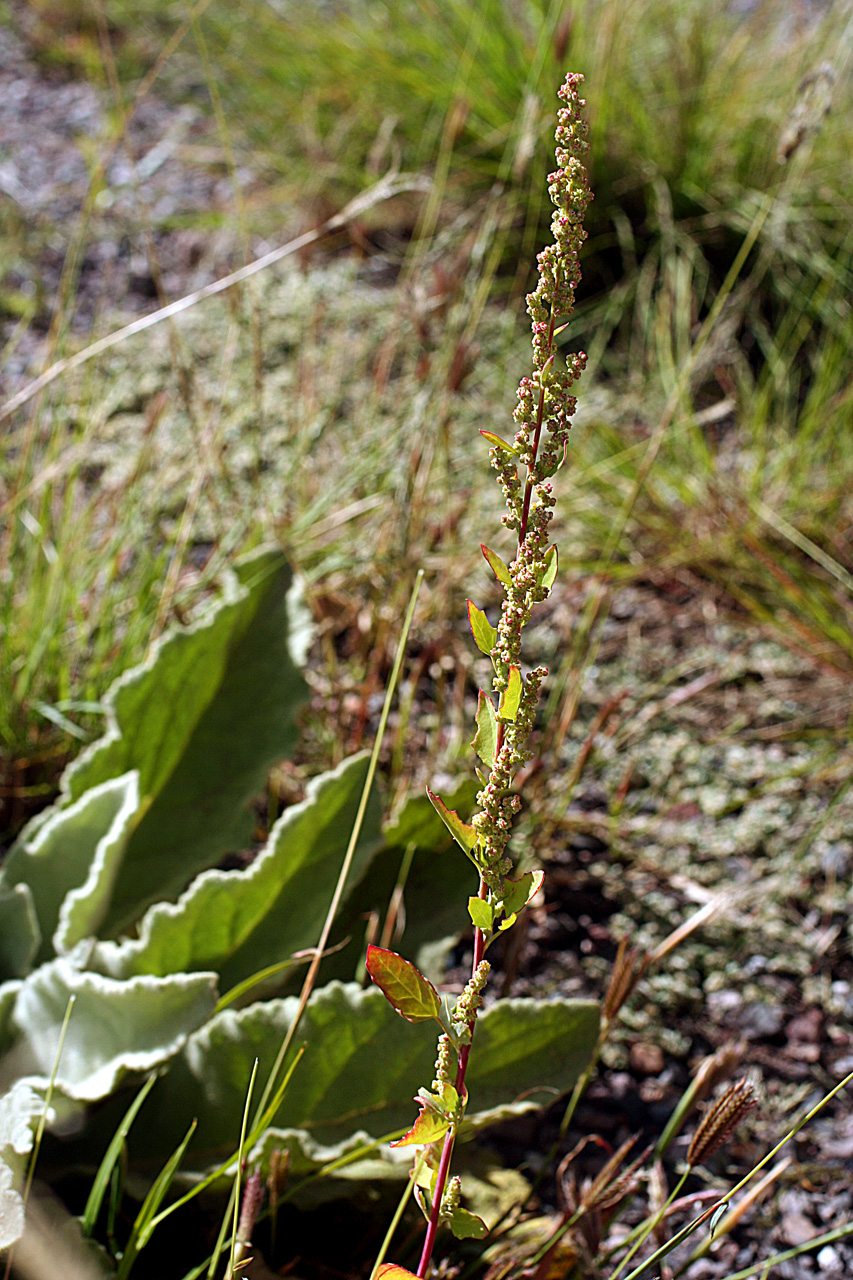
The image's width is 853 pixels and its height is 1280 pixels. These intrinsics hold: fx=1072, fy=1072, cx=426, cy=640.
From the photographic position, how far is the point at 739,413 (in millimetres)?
2158

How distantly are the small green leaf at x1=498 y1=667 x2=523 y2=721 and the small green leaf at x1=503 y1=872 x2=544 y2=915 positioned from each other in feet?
0.25

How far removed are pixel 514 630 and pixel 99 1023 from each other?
1.84 ft

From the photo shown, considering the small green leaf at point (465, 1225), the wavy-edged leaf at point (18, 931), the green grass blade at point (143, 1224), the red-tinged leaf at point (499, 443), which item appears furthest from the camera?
the wavy-edged leaf at point (18, 931)

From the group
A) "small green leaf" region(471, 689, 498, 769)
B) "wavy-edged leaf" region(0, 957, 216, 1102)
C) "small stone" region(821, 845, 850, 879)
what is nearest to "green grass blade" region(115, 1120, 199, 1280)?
"wavy-edged leaf" region(0, 957, 216, 1102)

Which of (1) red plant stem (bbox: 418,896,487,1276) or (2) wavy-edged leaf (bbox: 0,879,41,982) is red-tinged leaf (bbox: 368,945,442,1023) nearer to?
(1) red plant stem (bbox: 418,896,487,1276)

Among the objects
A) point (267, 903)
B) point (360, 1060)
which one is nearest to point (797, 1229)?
point (360, 1060)

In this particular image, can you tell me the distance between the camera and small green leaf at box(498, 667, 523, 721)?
1.59 ft

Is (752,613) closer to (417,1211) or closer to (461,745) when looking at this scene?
(461,745)

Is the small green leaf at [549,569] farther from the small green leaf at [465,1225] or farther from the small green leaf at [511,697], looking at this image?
the small green leaf at [465,1225]

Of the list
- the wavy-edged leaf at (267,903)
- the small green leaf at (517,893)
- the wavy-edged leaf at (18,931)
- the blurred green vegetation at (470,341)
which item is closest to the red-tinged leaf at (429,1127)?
the small green leaf at (517,893)

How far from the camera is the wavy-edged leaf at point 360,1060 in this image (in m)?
0.86

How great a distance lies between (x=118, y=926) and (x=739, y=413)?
1.61 m

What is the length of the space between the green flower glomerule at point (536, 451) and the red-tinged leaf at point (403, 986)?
0.06 m

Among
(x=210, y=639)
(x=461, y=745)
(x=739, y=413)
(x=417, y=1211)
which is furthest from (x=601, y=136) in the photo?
(x=417, y=1211)
